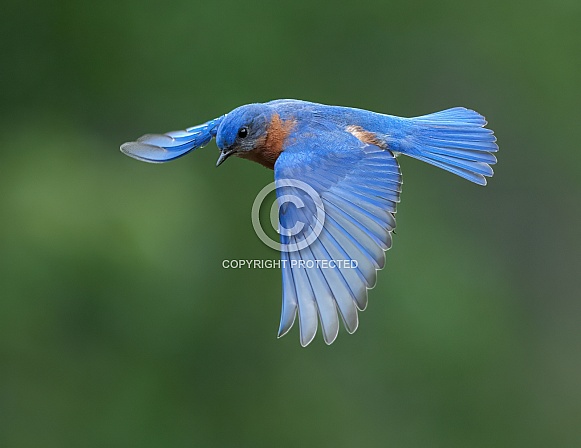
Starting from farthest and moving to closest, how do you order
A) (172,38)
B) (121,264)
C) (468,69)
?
1. (468,69)
2. (172,38)
3. (121,264)

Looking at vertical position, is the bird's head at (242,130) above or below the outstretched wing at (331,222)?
above

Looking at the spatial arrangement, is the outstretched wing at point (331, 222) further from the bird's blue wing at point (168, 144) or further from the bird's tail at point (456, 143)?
the bird's blue wing at point (168, 144)

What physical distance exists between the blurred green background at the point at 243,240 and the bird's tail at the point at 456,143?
3300 mm

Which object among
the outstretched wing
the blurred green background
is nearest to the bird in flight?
the outstretched wing

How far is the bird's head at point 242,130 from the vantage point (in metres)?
4.44

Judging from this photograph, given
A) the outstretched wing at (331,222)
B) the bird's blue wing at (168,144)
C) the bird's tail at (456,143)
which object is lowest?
the outstretched wing at (331,222)

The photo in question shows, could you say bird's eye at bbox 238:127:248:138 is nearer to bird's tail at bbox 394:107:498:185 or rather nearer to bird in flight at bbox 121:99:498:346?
bird in flight at bbox 121:99:498:346

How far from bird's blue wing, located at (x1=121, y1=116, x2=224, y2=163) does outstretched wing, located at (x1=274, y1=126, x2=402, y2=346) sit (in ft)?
1.30

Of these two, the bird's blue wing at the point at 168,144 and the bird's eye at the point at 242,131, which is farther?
the bird's blue wing at the point at 168,144

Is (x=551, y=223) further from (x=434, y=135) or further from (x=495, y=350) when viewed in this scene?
(x=434, y=135)

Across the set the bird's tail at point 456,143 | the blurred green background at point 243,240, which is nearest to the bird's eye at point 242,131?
the bird's tail at point 456,143

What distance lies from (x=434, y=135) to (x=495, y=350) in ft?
13.7

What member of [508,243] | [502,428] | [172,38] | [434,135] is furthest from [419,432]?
[434,135]

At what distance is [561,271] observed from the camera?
31.4 ft
